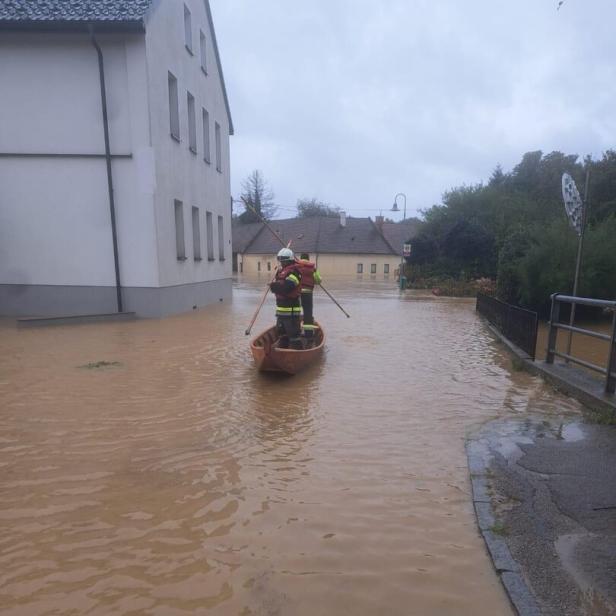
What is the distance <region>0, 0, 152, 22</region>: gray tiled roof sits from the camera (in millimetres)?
11227

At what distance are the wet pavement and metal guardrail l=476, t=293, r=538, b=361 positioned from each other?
354cm

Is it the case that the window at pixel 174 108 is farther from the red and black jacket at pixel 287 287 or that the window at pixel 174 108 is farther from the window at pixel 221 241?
the red and black jacket at pixel 287 287

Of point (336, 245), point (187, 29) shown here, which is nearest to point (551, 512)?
point (187, 29)

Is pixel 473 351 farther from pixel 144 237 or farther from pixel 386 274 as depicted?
pixel 386 274

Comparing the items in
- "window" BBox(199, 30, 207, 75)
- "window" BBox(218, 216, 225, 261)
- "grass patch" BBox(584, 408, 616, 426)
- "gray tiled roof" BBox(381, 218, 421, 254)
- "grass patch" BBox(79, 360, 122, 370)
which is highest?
"window" BBox(199, 30, 207, 75)

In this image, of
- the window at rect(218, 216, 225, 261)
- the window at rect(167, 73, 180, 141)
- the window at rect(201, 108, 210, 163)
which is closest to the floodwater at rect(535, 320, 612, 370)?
the window at rect(167, 73, 180, 141)

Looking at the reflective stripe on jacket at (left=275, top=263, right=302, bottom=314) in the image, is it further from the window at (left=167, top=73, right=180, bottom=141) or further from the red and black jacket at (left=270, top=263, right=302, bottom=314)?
the window at (left=167, top=73, right=180, bottom=141)

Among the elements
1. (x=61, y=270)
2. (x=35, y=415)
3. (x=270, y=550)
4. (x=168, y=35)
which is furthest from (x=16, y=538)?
(x=168, y=35)

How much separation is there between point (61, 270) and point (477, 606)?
12956 millimetres

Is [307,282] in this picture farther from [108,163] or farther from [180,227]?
[180,227]

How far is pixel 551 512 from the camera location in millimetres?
3184

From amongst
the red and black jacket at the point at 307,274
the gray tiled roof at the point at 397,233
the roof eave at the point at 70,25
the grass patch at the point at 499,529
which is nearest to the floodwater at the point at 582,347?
the red and black jacket at the point at 307,274

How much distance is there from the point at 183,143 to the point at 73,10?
164 inches

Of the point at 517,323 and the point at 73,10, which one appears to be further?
the point at 73,10
